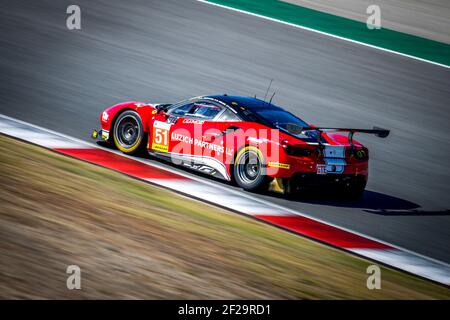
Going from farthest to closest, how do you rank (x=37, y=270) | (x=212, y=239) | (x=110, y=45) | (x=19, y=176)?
1. (x=110, y=45)
2. (x=19, y=176)
3. (x=212, y=239)
4. (x=37, y=270)

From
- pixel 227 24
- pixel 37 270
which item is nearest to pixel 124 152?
pixel 37 270

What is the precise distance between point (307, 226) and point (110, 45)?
9.10 meters

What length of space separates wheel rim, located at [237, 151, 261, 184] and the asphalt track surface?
1.06 ft

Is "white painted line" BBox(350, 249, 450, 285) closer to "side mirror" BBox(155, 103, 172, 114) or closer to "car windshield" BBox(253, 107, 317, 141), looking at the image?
"car windshield" BBox(253, 107, 317, 141)

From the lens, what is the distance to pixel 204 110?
11.4 m

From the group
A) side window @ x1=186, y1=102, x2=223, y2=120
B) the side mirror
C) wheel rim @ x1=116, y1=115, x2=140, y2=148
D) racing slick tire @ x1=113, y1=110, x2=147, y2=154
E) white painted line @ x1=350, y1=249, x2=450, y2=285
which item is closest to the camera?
white painted line @ x1=350, y1=249, x2=450, y2=285

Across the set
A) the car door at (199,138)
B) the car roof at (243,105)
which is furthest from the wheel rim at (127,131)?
the car roof at (243,105)

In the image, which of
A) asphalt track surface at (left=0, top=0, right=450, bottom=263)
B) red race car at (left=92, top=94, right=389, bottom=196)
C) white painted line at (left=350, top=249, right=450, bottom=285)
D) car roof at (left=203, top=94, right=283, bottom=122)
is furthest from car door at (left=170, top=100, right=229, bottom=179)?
white painted line at (left=350, top=249, right=450, bottom=285)

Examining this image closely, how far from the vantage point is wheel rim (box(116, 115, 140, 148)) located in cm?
1191

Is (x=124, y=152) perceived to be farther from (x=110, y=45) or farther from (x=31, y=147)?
(x=110, y=45)

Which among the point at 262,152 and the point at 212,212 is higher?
the point at 262,152

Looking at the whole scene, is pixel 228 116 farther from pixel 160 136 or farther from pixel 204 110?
pixel 160 136

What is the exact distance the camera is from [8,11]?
18781mm

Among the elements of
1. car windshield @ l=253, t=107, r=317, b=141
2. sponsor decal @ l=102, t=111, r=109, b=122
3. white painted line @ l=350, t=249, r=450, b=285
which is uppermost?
car windshield @ l=253, t=107, r=317, b=141
